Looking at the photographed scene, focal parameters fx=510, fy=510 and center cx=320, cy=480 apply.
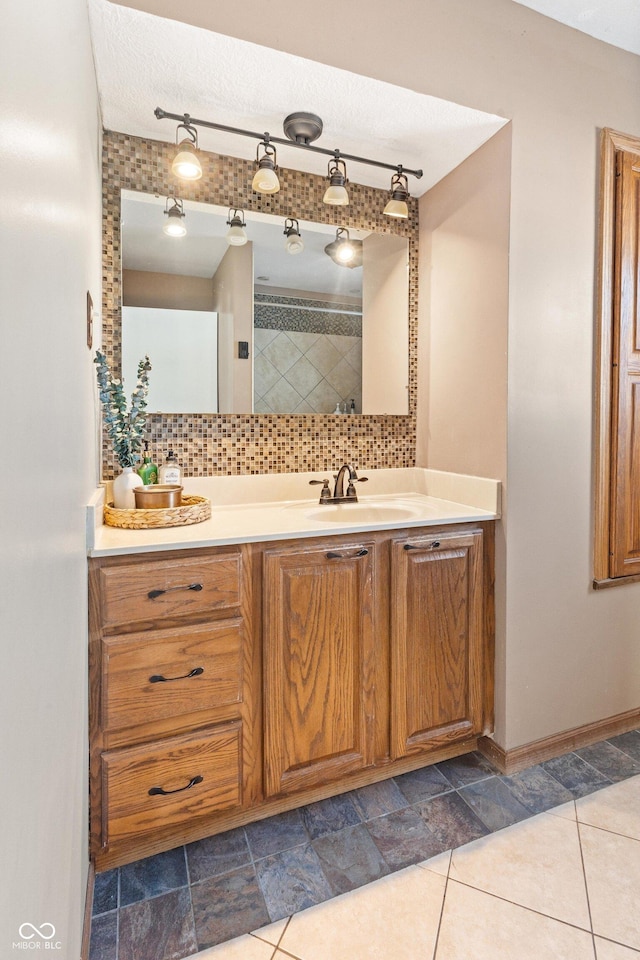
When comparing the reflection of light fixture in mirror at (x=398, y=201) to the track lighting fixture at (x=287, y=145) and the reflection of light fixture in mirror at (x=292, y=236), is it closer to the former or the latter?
the track lighting fixture at (x=287, y=145)

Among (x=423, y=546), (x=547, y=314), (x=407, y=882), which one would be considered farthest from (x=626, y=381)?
(x=407, y=882)

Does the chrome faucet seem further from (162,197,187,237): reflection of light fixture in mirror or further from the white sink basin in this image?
(162,197,187,237): reflection of light fixture in mirror

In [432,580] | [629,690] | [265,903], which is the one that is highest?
[432,580]

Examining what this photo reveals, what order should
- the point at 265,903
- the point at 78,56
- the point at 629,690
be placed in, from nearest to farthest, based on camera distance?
the point at 78,56, the point at 265,903, the point at 629,690

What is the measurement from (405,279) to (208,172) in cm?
95

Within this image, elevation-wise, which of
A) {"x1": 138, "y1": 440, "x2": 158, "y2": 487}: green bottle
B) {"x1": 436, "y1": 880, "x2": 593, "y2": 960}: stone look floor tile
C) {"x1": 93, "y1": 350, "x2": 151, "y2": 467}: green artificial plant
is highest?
{"x1": 93, "y1": 350, "x2": 151, "y2": 467}: green artificial plant

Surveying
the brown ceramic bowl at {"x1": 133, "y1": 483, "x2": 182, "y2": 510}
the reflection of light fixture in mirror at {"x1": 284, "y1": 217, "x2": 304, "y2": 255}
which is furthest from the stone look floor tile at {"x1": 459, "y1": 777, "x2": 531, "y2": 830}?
the reflection of light fixture in mirror at {"x1": 284, "y1": 217, "x2": 304, "y2": 255}

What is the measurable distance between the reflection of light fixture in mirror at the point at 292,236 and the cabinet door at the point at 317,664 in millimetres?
1289

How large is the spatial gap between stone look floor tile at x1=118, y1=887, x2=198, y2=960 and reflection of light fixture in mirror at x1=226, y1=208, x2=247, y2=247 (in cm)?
218

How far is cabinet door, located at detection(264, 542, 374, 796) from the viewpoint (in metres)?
1.58

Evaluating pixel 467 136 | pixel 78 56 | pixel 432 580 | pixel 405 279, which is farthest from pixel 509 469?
pixel 78 56

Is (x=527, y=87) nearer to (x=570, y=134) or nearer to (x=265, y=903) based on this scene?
(x=570, y=134)

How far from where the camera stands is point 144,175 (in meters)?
1.89

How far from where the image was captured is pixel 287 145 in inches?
73.8
